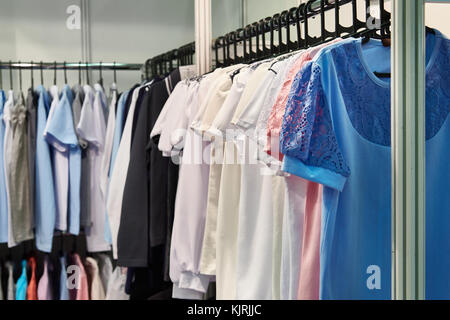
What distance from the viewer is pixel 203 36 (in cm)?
197

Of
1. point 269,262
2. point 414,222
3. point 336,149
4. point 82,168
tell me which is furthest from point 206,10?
point 414,222

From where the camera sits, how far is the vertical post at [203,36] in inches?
77.2

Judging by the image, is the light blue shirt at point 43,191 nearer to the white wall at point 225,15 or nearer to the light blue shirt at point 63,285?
the light blue shirt at point 63,285

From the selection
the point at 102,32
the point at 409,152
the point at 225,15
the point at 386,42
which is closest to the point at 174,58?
the point at 225,15

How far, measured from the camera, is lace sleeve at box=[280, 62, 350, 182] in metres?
0.93

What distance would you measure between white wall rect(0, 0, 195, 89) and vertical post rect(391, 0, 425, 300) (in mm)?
2189

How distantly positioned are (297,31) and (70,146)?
1254 millimetres

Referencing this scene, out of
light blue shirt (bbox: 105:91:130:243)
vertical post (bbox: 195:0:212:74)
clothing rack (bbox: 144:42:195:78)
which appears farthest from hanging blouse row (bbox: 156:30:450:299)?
light blue shirt (bbox: 105:91:130:243)

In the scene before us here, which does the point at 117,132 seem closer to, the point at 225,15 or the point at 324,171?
the point at 225,15

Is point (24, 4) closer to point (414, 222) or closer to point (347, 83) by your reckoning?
point (347, 83)

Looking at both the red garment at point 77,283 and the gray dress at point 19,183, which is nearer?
the gray dress at point 19,183

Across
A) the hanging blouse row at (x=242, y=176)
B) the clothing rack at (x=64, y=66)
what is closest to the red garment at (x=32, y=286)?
the hanging blouse row at (x=242, y=176)

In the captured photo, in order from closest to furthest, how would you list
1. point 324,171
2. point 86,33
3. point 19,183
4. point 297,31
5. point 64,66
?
point 324,171 < point 297,31 < point 19,183 < point 64,66 < point 86,33

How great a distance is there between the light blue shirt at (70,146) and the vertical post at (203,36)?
68cm
